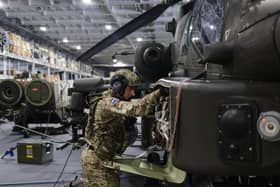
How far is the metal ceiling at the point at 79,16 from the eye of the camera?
34.5 ft

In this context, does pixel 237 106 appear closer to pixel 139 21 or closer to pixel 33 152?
pixel 139 21

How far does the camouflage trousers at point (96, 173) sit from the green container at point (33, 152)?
8.00 ft

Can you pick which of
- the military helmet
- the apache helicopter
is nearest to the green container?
the military helmet

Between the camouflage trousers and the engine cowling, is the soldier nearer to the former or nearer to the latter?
the camouflage trousers

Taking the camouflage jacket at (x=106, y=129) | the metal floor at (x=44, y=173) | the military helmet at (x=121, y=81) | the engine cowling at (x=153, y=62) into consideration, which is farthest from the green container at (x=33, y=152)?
the military helmet at (x=121, y=81)

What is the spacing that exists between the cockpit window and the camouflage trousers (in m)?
1.43

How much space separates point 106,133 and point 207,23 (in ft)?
4.51

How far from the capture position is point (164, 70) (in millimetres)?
4125

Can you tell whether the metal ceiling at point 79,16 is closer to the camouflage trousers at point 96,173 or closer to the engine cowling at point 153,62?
the engine cowling at point 153,62

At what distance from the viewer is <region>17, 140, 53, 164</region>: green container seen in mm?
5262

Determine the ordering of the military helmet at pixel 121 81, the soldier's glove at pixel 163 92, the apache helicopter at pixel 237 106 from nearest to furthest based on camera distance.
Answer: the apache helicopter at pixel 237 106 → the soldier's glove at pixel 163 92 → the military helmet at pixel 121 81

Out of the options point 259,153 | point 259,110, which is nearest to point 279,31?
point 259,110

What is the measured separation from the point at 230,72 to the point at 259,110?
1.12ft

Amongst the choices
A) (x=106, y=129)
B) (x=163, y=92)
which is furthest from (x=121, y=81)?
(x=163, y=92)
